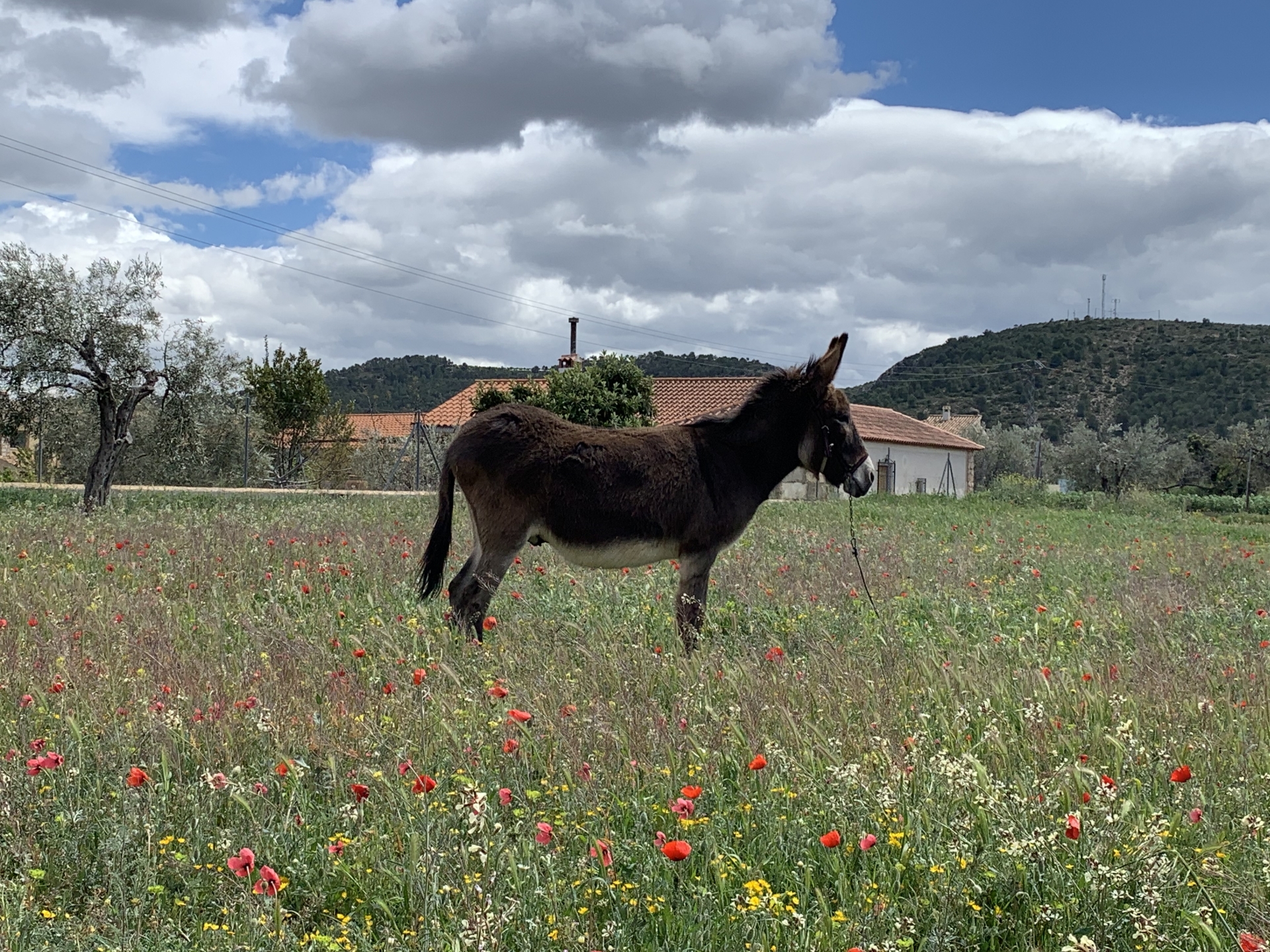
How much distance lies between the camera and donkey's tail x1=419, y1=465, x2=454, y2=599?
7.03 m

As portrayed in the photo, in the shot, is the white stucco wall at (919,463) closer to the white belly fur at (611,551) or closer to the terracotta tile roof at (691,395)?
the terracotta tile roof at (691,395)

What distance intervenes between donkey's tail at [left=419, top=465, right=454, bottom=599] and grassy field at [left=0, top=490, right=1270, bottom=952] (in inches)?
13.6

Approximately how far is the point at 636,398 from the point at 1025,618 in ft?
86.8

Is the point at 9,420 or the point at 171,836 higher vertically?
the point at 9,420

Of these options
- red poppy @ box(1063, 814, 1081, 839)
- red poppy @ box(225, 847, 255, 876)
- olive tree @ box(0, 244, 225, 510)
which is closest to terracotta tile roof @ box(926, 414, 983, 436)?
olive tree @ box(0, 244, 225, 510)

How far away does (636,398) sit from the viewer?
33312 mm

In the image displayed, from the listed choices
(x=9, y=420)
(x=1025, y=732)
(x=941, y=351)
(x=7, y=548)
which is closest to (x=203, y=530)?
(x=7, y=548)

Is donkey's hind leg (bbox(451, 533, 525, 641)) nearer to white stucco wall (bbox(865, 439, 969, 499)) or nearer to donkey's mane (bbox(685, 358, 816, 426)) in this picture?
donkey's mane (bbox(685, 358, 816, 426))

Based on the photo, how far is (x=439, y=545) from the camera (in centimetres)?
707

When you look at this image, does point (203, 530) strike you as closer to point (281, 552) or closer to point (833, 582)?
point (281, 552)

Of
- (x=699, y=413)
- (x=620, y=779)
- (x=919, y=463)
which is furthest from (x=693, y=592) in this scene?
(x=919, y=463)

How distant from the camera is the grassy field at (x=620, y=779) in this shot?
8.87 ft

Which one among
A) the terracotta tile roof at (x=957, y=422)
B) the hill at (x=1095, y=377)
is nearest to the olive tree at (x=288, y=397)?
the terracotta tile roof at (x=957, y=422)

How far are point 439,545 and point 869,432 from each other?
43799 millimetres
